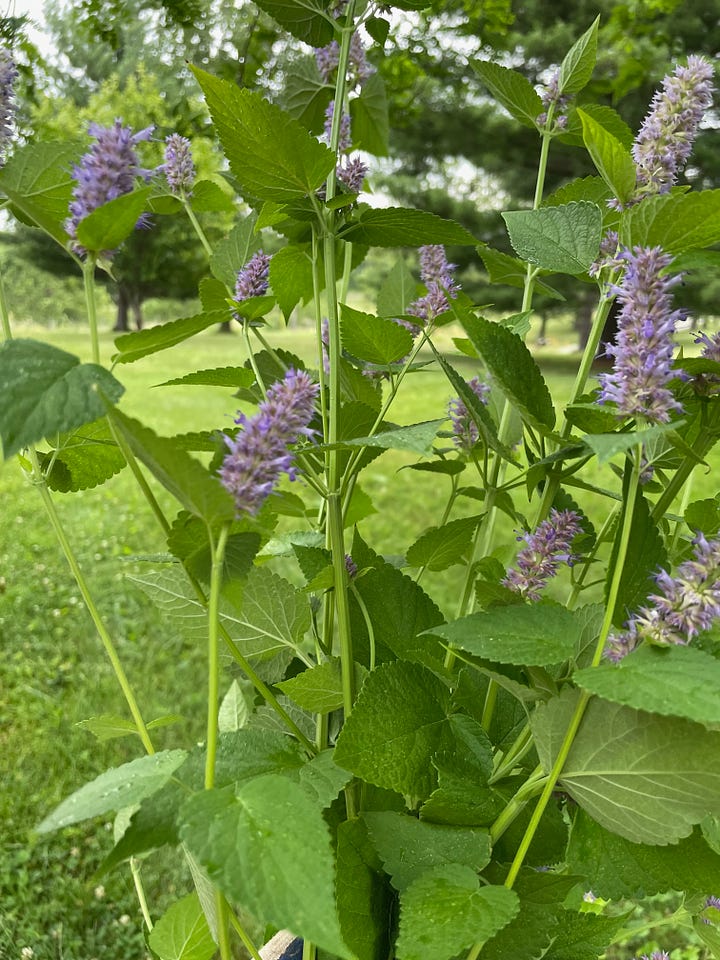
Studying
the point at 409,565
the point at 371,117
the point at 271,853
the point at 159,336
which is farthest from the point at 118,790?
the point at 371,117

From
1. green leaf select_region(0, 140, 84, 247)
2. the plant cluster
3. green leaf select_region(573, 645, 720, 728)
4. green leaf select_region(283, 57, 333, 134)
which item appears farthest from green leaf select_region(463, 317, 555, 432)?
green leaf select_region(283, 57, 333, 134)

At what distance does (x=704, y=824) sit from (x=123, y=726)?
0.33m

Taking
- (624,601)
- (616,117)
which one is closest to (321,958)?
(624,601)

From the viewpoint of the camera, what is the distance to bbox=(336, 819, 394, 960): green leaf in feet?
1.38

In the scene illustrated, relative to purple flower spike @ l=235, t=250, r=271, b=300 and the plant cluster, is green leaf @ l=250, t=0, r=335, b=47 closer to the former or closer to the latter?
the plant cluster

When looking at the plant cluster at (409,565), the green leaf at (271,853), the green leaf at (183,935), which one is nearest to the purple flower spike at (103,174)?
the plant cluster at (409,565)

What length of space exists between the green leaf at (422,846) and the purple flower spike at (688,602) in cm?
15

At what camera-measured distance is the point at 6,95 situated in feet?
1.39

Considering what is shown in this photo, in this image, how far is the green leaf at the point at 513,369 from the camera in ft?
1.13

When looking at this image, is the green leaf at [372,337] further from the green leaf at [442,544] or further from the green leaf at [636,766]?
the green leaf at [636,766]

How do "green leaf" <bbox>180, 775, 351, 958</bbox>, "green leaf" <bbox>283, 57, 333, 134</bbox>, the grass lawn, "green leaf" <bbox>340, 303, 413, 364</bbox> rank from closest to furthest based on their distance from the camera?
"green leaf" <bbox>180, 775, 351, 958</bbox>
"green leaf" <bbox>340, 303, 413, 364</bbox>
"green leaf" <bbox>283, 57, 333, 134</bbox>
the grass lawn

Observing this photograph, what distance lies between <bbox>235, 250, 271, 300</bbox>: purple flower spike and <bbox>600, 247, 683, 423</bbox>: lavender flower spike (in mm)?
240

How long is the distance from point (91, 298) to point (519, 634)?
0.70 ft

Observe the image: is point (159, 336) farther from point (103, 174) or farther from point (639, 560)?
point (639, 560)
